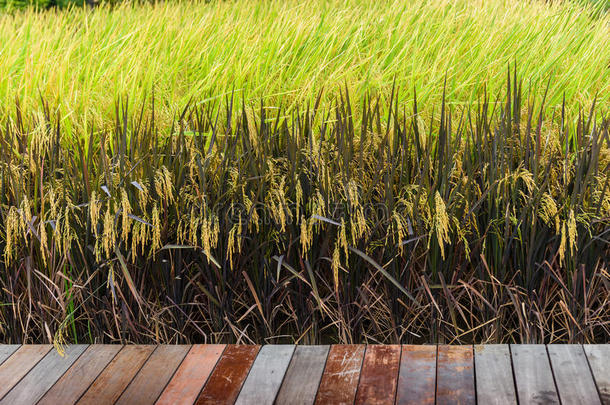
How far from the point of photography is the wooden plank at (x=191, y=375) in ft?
Answer: 8.52

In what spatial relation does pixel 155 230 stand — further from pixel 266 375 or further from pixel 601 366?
pixel 601 366

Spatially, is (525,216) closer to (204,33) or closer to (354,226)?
(354,226)

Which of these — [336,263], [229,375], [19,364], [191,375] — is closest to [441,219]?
[336,263]

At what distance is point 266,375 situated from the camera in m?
2.75

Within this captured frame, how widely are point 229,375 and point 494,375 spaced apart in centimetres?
95

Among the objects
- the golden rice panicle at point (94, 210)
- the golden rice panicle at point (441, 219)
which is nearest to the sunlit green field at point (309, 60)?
the golden rice panicle at point (94, 210)

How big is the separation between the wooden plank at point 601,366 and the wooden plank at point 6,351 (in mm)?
2238

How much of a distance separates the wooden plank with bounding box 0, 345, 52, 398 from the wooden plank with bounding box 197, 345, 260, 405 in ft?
2.40

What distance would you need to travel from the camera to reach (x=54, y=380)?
2779 millimetres

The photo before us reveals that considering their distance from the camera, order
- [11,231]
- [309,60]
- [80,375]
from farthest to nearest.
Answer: [309,60], [11,231], [80,375]

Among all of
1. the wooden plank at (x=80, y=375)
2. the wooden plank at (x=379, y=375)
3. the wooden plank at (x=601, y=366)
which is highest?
the wooden plank at (x=601, y=366)

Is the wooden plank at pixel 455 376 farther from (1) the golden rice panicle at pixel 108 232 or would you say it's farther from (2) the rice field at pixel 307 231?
(1) the golden rice panicle at pixel 108 232

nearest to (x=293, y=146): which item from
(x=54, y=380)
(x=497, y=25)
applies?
(x=54, y=380)

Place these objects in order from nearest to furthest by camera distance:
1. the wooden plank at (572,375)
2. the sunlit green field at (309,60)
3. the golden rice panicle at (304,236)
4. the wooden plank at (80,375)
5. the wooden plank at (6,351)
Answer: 1. the wooden plank at (572,375)
2. the wooden plank at (80,375)
3. the golden rice panicle at (304,236)
4. the wooden plank at (6,351)
5. the sunlit green field at (309,60)
